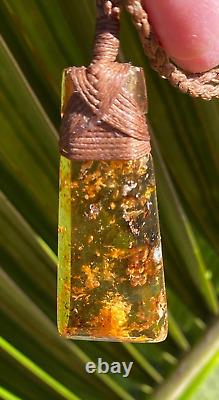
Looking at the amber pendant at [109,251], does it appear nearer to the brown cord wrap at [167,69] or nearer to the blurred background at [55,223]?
the brown cord wrap at [167,69]

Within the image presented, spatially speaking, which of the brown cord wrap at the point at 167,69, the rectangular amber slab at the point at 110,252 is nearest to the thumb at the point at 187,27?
the brown cord wrap at the point at 167,69

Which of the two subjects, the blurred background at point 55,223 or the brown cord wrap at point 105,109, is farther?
the blurred background at point 55,223

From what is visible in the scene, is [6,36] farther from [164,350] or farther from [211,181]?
Result: [164,350]

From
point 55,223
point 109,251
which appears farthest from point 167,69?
point 55,223

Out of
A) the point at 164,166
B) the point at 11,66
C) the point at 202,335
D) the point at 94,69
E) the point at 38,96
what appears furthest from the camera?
the point at 202,335


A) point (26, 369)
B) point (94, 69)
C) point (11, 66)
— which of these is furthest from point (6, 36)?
point (26, 369)
